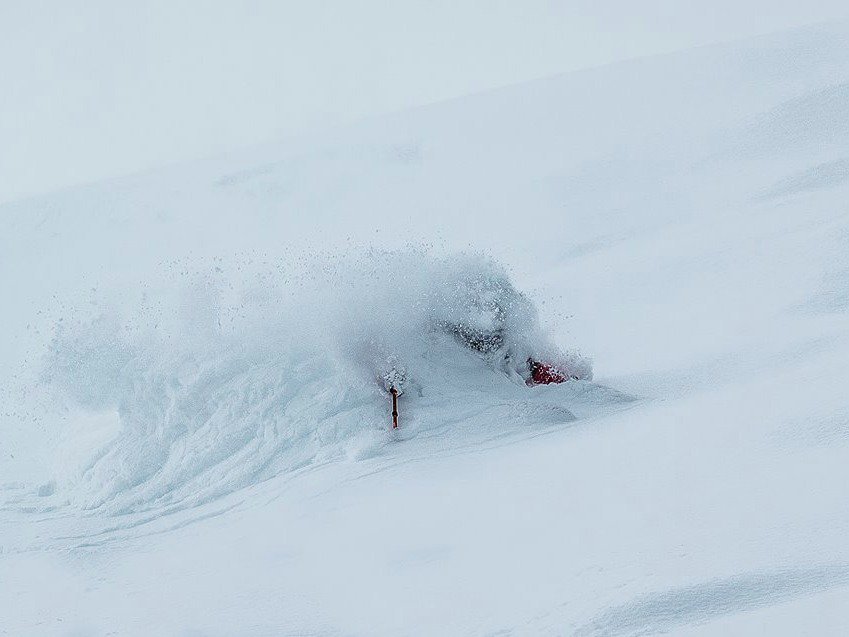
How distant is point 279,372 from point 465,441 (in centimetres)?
253

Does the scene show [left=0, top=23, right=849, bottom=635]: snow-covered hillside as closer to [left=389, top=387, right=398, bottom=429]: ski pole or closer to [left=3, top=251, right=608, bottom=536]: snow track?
[left=3, top=251, right=608, bottom=536]: snow track

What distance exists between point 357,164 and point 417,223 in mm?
4836

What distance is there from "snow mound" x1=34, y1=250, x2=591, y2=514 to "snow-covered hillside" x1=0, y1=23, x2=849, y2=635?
4 centimetres

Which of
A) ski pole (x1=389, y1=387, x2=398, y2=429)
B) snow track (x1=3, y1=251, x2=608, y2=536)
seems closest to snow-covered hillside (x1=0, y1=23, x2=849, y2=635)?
snow track (x1=3, y1=251, x2=608, y2=536)

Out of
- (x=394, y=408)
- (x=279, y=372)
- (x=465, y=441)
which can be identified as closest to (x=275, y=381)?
(x=279, y=372)

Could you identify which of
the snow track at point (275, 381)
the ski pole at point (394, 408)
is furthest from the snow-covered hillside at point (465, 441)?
the ski pole at point (394, 408)

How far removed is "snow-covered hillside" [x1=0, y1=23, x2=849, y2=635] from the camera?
6492 millimetres

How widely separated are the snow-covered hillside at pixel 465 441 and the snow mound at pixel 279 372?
0.04 m

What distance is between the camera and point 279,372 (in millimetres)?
10484

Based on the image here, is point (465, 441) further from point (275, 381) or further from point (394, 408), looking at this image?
point (275, 381)

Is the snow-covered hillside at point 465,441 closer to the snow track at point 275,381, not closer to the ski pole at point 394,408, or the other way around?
the snow track at point 275,381

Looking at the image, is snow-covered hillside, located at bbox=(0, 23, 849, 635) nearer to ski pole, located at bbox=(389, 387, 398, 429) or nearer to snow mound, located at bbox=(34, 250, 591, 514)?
snow mound, located at bbox=(34, 250, 591, 514)

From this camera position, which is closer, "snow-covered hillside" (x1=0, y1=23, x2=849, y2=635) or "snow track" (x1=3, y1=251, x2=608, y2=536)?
"snow-covered hillside" (x1=0, y1=23, x2=849, y2=635)

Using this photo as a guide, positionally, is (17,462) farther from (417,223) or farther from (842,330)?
(417,223)
